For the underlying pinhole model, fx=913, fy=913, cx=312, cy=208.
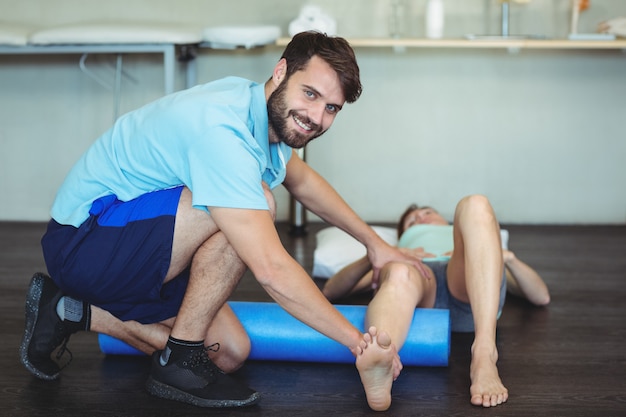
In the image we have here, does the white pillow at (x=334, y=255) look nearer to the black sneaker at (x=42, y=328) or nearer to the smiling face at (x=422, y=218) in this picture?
the smiling face at (x=422, y=218)

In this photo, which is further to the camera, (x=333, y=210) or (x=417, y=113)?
(x=417, y=113)

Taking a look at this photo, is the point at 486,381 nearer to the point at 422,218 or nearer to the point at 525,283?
the point at 525,283

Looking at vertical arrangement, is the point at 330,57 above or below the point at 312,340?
above

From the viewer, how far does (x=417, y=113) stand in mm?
4566

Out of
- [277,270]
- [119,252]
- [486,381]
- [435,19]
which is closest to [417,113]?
[435,19]

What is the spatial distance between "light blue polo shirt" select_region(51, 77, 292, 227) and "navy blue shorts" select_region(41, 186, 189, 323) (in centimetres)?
3

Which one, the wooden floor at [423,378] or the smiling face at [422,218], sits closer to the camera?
the wooden floor at [423,378]

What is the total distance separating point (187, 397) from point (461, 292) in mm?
838

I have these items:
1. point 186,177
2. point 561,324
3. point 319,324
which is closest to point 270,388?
point 319,324

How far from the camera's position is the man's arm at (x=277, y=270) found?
74.5 inches

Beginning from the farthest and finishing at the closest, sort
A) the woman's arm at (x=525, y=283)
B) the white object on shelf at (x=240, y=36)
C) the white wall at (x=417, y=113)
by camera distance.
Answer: the white wall at (x=417, y=113) → the white object on shelf at (x=240, y=36) → the woman's arm at (x=525, y=283)

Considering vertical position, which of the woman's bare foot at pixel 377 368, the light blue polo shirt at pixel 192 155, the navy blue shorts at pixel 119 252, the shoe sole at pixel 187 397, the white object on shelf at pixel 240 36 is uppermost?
the white object on shelf at pixel 240 36

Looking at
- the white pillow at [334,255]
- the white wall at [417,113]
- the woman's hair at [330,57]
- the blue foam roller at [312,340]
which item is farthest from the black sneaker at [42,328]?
the white wall at [417,113]

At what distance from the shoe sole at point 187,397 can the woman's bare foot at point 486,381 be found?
512 mm
